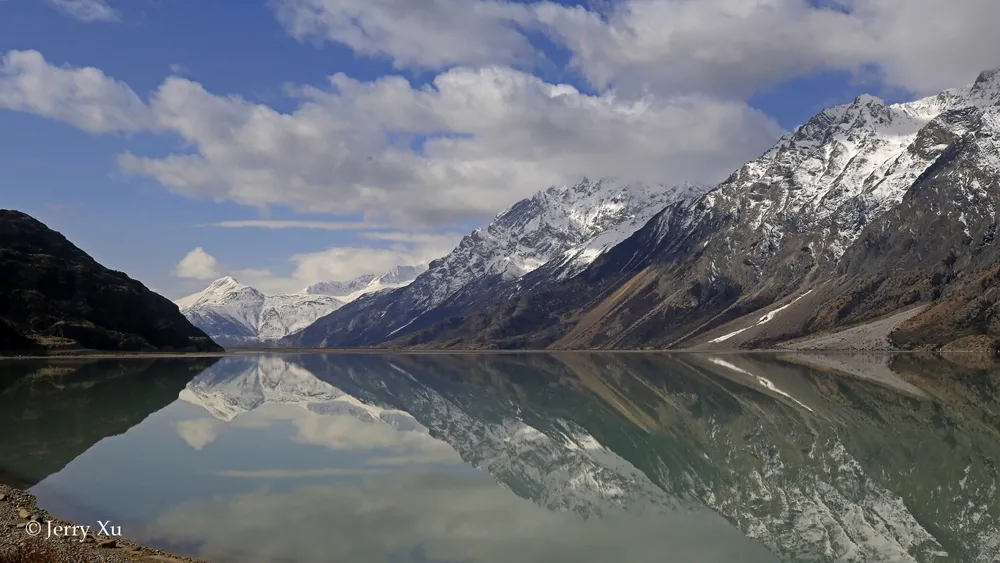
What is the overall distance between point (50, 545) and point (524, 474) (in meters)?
31.2

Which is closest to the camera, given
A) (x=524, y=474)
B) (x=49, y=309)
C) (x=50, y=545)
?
(x=50, y=545)

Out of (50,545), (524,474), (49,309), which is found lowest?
(524,474)

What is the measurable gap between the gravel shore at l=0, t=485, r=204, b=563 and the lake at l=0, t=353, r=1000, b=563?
5.71 ft

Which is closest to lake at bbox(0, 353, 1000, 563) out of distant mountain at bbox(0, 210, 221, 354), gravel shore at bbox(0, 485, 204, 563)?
gravel shore at bbox(0, 485, 204, 563)

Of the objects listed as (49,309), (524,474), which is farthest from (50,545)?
(49,309)

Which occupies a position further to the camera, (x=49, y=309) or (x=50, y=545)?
(x=49, y=309)

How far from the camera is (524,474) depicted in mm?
49562

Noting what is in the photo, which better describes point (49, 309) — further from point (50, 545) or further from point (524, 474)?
point (50, 545)

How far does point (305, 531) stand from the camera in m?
31.3

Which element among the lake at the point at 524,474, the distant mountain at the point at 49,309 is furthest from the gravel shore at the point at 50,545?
the distant mountain at the point at 49,309

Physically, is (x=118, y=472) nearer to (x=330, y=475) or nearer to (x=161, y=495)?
(x=161, y=495)

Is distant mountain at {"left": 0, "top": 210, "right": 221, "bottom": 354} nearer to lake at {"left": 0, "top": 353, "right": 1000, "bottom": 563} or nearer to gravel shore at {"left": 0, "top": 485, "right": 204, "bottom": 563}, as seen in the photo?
lake at {"left": 0, "top": 353, "right": 1000, "bottom": 563}

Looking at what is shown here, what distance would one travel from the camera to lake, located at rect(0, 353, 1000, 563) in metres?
31.4

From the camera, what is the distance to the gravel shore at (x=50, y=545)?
67.6 feet
